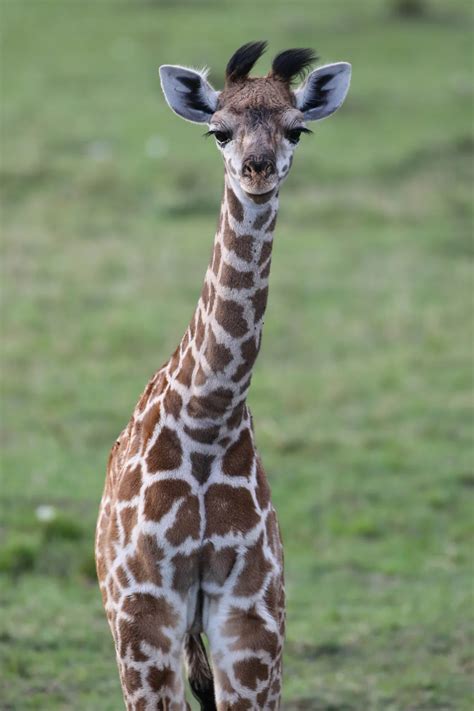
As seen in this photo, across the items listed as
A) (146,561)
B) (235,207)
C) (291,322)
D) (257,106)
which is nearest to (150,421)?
(146,561)

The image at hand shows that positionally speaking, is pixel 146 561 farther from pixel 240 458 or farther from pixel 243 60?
pixel 243 60

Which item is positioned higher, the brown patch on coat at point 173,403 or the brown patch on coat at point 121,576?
the brown patch on coat at point 173,403

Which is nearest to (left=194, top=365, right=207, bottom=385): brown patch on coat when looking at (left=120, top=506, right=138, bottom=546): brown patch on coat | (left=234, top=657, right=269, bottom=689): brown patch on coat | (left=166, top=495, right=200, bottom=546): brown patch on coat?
(left=166, top=495, right=200, bottom=546): brown patch on coat

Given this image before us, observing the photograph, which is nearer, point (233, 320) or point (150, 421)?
point (233, 320)

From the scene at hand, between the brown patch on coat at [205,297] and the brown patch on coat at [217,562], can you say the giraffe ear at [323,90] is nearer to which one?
the brown patch on coat at [205,297]

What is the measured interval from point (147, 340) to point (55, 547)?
445 cm

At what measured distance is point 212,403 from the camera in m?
5.60

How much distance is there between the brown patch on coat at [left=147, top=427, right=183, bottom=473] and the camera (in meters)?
5.69

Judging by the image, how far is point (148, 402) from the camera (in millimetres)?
6031

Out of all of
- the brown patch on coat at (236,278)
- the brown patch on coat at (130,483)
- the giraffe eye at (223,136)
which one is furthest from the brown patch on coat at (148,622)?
the giraffe eye at (223,136)

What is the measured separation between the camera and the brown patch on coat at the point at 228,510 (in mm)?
5621

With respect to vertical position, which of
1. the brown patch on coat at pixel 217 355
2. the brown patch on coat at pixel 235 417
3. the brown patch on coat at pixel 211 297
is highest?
the brown patch on coat at pixel 211 297

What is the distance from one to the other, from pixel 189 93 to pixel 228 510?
1746 millimetres

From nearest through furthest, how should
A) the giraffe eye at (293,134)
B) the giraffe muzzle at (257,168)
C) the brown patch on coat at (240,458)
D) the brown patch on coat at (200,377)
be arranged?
the giraffe muzzle at (257,168) → the giraffe eye at (293,134) → the brown patch on coat at (200,377) → the brown patch on coat at (240,458)
